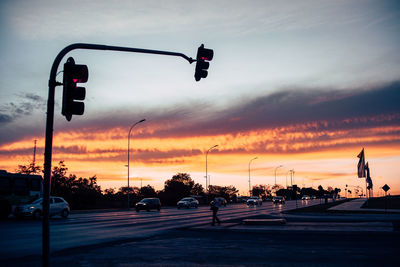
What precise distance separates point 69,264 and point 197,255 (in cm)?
342

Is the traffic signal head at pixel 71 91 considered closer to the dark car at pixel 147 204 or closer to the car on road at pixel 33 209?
the car on road at pixel 33 209

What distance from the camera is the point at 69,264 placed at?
957 cm

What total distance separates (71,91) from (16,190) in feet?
86.6

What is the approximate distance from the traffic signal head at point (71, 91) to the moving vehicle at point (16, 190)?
2524 centimetres

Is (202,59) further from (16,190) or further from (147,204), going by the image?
(147,204)

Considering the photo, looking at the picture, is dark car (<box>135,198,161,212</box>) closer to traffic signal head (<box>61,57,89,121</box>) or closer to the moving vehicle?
the moving vehicle

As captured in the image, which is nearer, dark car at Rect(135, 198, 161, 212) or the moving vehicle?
the moving vehicle

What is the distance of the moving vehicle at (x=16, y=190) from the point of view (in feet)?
96.2

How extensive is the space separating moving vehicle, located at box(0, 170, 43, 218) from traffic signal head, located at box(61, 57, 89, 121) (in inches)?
994

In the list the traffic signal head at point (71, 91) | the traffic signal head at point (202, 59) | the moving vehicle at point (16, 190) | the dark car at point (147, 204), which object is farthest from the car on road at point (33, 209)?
the traffic signal head at point (71, 91)

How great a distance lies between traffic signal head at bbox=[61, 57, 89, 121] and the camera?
23.9ft

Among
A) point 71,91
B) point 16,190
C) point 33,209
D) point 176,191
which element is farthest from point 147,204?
point 176,191

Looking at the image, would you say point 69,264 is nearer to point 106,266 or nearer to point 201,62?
point 106,266

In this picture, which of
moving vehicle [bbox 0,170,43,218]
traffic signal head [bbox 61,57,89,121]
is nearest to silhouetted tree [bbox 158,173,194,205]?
moving vehicle [bbox 0,170,43,218]
